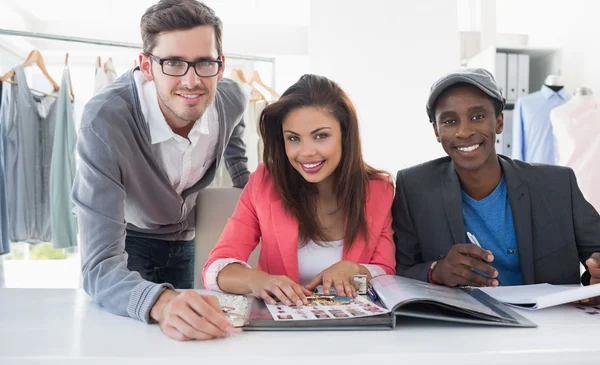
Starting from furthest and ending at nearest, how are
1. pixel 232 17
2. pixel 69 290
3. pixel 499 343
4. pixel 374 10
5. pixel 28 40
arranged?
1. pixel 232 17
2. pixel 28 40
3. pixel 374 10
4. pixel 69 290
5. pixel 499 343

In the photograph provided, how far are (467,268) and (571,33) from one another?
3052mm

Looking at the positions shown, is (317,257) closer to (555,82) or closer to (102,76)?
(102,76)

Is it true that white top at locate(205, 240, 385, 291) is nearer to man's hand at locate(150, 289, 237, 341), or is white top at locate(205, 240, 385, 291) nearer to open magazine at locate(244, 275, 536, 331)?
open magazine at locate(244, 275, 536, 331)

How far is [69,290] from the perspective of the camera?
118cm

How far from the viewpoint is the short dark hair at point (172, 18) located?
1.44 meters

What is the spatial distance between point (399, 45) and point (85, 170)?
2.43m

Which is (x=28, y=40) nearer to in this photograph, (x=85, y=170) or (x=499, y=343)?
(x=85, y=170)

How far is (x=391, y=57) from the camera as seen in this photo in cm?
327

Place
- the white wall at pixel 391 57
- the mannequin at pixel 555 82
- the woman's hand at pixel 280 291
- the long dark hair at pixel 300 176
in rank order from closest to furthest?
the woman's hand at pixel 280 291
the long dark hair at pixel 300 176
the mannequin at pixel 555 82
the white wall at pixel 391 57

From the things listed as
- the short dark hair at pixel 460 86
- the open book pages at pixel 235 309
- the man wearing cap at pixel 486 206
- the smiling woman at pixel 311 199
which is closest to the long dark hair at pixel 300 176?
the smiling woman at pixel 311 199

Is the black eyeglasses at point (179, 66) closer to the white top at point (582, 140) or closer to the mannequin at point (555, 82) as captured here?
the white top at point (582, 140)

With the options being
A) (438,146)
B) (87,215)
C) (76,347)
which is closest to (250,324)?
(76,347)

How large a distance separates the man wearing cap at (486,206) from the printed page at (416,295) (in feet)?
0.82

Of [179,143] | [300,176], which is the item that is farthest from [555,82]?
[179,143]
